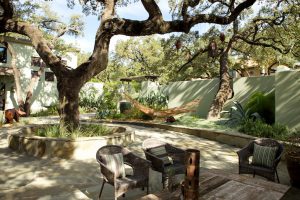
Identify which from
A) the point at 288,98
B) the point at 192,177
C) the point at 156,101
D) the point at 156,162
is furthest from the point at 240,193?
the point at 156,101

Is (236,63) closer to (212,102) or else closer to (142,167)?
(212,102)

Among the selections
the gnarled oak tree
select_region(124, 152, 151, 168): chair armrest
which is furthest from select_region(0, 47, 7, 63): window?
select_region(124, 152, 151, 168): chair armrest

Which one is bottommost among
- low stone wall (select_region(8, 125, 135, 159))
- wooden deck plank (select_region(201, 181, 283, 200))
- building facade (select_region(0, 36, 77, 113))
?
low stone wall (select_region(8, 125, 135, 159))

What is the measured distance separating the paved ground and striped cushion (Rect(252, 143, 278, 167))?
0.85m

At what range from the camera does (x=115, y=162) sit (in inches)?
167

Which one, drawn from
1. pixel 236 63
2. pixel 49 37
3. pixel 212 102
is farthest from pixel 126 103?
pixel 236 63

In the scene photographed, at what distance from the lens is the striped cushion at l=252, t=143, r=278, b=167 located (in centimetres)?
463

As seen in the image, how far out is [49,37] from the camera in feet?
61.9

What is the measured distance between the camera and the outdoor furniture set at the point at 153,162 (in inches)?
159

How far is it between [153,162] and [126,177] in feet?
1.68

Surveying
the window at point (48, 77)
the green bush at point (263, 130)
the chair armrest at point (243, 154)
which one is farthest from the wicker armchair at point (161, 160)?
the window at point (48, 77)

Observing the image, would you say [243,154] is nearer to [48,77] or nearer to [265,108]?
[265,108]

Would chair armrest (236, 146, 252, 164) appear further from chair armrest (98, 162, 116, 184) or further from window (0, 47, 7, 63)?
window (0, 47, 7, 63)

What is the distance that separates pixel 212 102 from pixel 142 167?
879cm
